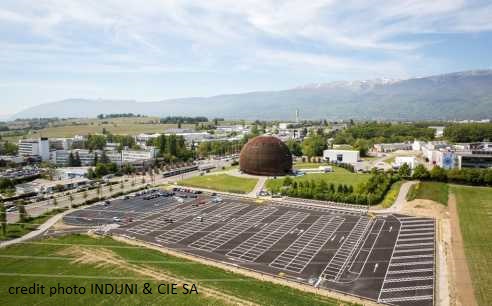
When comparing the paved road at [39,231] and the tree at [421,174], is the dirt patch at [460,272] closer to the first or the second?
the tree at [421,174]

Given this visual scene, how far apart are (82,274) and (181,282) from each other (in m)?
7.61

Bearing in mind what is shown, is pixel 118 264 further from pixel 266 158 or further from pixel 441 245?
pixel 266 158

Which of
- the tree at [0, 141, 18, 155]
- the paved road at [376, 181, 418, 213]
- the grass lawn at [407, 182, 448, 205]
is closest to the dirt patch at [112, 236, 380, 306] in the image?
the paved road at [376, 181, 418, 213]

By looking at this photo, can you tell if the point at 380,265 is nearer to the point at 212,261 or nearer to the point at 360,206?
the point at 212,261

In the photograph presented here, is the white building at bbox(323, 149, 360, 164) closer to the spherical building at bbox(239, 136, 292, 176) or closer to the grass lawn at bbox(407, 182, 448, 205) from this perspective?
the spherical building at bbox(239, 136, 292, 176)

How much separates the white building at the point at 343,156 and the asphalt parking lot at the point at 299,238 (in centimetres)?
3823

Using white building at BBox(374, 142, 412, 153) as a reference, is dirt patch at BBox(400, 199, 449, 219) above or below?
below

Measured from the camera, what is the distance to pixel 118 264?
91.4ft

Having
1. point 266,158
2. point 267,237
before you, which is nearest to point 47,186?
point 266,158

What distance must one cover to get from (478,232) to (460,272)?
34.8 feet

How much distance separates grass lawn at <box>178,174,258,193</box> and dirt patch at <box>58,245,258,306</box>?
2707cm

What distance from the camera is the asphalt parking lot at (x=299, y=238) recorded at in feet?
84.0

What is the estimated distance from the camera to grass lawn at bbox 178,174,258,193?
56719 millimetres

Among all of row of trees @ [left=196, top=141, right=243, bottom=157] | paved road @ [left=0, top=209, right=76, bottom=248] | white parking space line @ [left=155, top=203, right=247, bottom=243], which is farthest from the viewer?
row of trees @ [left=196, top=141, right=243, bottom=157]
